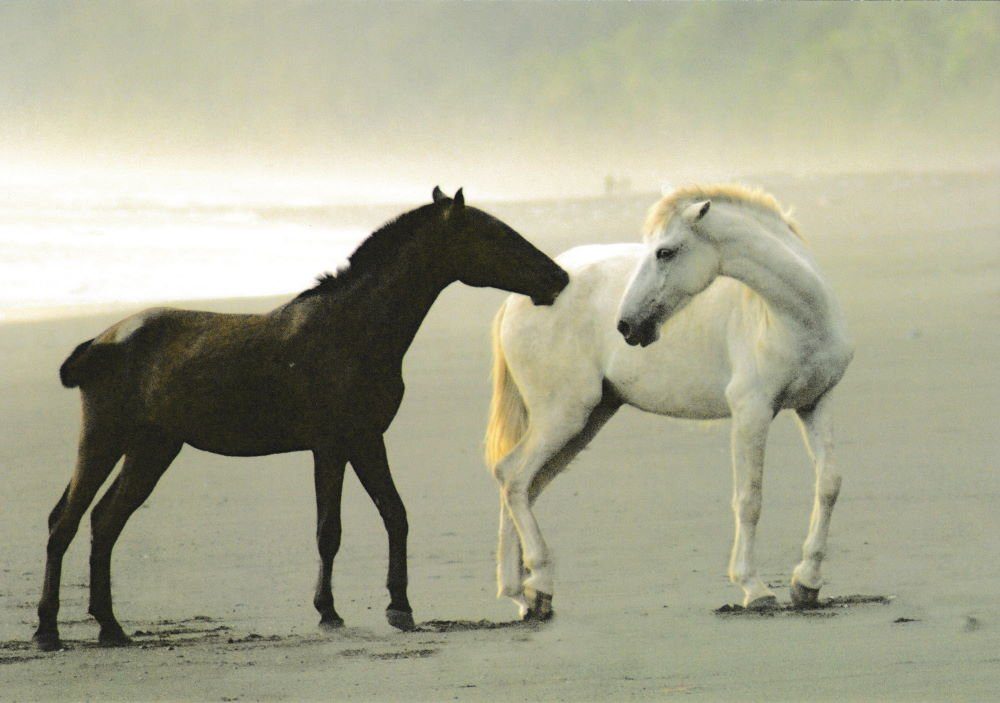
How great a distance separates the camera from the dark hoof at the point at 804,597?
24.4 ft

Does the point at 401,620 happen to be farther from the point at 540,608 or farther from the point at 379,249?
the point at 379,249

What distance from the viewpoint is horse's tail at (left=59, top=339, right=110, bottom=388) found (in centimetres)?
718

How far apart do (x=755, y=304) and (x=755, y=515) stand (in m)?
0.87

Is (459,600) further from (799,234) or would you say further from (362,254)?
(799,234)

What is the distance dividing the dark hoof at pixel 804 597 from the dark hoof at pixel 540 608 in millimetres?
981

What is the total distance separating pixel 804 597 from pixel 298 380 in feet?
7.23

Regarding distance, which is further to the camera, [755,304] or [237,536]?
[237,536]

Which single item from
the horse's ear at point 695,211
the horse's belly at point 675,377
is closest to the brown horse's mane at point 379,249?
the horse's ear at point 695,211

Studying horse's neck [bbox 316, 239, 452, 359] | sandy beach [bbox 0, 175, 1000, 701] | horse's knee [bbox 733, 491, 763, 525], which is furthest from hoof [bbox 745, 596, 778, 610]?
horse's neck [bbox 316, 239, 452, 359]

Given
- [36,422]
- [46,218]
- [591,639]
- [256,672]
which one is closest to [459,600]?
[591,639]

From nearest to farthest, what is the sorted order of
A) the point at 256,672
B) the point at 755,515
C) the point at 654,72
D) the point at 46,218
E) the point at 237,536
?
the point at 256,672
the point at 755,515
the point at 237,536
the point at 46,218
the point at 654,72

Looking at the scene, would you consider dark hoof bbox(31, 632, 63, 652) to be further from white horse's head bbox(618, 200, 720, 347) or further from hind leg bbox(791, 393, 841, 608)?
hind leg bbox(791, 393, 841, 608)

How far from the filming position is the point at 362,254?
7254 millimetres

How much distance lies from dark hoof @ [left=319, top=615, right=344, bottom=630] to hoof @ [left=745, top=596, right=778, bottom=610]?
1.62 meters
